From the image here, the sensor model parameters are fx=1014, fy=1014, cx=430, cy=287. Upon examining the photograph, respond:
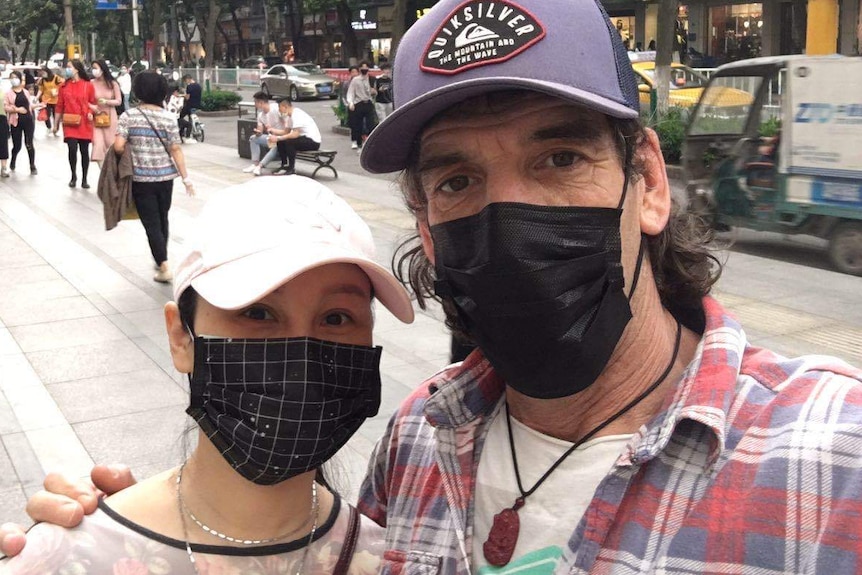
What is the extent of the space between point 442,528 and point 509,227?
18.7 inches

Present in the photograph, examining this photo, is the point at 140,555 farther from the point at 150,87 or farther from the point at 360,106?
the point at 360,106

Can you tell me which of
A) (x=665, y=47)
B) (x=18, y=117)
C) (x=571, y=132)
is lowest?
(x=18, y=117)

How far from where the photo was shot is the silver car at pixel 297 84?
38.2 meters

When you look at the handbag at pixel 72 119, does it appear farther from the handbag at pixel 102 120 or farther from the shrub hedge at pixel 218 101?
the shrub hedge at pixel 218 101

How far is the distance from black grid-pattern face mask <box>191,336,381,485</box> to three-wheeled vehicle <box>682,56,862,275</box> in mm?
7220

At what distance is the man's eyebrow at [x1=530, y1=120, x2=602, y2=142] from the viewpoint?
1.53 m

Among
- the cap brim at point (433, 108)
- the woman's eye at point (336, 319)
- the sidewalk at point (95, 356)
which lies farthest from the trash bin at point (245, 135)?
the cap brim at point (433, 108)

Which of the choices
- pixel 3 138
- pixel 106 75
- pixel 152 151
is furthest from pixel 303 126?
pixel 152 151

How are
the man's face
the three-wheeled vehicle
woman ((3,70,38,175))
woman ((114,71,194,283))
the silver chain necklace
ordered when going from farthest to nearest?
1. woman ((3,70,38,175))
2. the three-wheeled vehicle
3. woman ((114,71,194,283))
4. the silver chain necklace
5. the man's face

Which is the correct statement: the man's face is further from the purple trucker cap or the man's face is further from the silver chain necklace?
the silver chain necklace

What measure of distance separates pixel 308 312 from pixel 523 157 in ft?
1.72

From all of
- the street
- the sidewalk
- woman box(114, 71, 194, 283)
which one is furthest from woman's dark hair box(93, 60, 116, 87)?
woman box(114, 71, 194, 283)

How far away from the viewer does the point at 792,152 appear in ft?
32.8

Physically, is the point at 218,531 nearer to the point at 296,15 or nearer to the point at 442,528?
the point at 442,528
